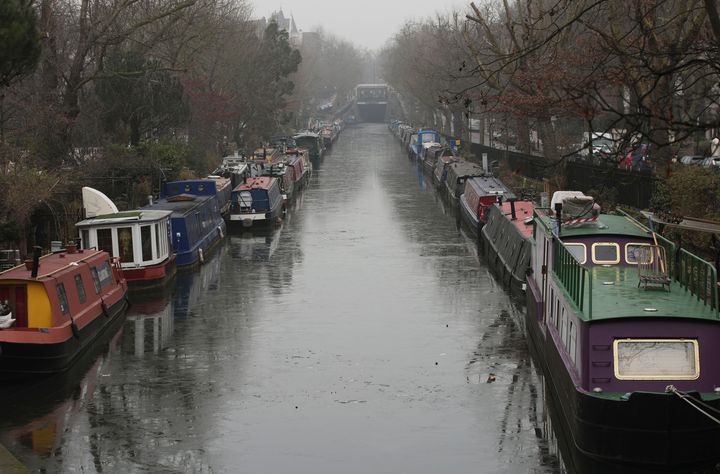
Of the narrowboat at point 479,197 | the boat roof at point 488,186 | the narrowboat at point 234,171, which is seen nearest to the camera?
A: the narrowboat at point 479,197

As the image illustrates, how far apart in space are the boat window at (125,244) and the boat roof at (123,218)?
0.34 metres

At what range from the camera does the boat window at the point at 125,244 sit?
33562 mm

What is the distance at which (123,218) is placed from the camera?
33.6 metres

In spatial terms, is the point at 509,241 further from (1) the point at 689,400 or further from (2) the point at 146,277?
(1) the point at 689,400

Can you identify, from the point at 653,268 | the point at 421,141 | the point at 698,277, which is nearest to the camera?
the point at 698,277

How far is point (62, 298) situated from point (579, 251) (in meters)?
11.5

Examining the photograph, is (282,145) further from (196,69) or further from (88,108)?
(88,108)

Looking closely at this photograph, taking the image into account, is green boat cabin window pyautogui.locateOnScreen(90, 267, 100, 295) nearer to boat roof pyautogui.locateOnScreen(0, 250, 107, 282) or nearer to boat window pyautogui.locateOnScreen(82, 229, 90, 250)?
boat roof pyautogui.locateOnScreen(0, 250, 107, 282)

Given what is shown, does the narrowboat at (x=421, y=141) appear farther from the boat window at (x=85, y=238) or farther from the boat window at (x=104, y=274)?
the boat window at (x=104, y=274)

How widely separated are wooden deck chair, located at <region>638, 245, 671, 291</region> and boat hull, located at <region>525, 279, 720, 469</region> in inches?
116

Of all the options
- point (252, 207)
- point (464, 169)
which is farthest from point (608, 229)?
point (464, 169)

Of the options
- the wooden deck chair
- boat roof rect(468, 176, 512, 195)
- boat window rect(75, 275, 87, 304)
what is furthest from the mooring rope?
boat roof rect(468, 176, 512, 195)

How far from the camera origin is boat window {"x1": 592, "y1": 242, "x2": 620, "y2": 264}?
22328mm

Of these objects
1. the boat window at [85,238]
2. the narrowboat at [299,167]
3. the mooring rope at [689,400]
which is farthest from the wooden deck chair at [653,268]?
the narrowboat at [299,167]
